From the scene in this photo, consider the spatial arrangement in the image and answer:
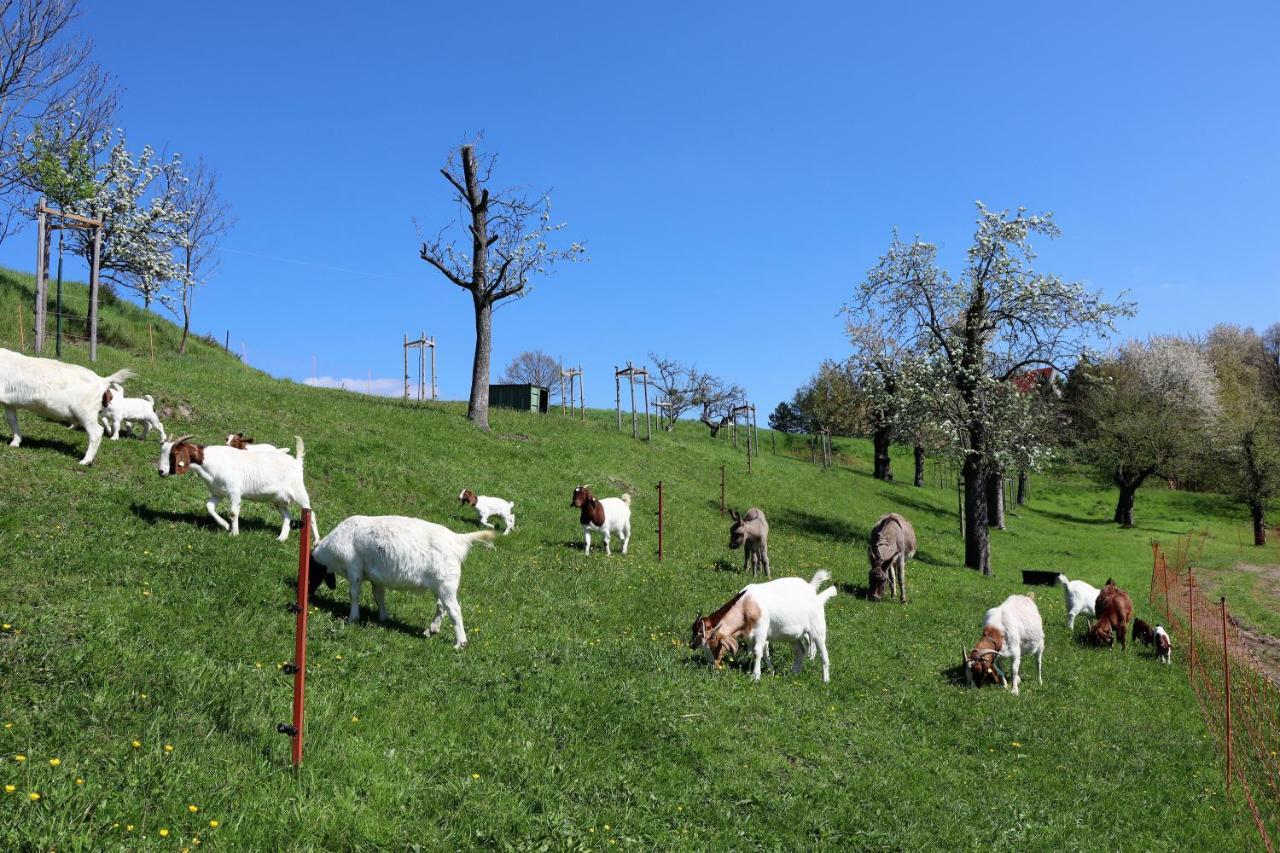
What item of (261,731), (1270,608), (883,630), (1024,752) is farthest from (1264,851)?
(1270,608)

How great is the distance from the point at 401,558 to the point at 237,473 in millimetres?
4803

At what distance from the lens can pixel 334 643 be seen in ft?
32.6

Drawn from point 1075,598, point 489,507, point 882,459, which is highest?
point 882,459

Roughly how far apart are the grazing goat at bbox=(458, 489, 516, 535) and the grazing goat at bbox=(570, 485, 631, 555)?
2.02 meters

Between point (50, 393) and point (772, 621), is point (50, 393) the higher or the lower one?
the higher one

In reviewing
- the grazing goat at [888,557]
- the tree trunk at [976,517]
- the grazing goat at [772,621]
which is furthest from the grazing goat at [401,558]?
the tree trunk at [976,517]

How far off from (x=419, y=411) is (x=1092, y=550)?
3440cm

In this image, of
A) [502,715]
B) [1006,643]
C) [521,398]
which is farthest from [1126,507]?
[502,715]

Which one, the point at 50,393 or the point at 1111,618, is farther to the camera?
the point at 1111,618

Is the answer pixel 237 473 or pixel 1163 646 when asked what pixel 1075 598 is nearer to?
pixel 1163 646

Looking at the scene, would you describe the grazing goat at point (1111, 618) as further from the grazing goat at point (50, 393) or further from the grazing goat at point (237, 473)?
the grazing goat at point (50, 393)

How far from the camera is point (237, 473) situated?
539 inches

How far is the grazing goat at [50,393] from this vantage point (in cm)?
1491

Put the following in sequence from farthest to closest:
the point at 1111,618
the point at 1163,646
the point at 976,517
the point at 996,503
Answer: the point at 996,503 → the point at 976,517 → the point at 1111,618 → the point at 1163,646
